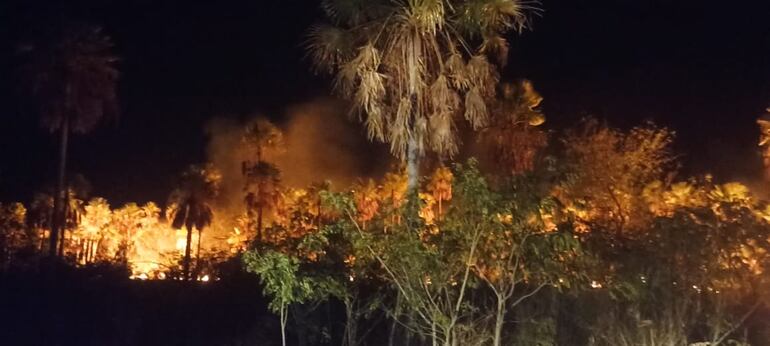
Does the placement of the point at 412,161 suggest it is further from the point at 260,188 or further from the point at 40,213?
the point at 40,213

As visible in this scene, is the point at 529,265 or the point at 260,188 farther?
the point at 260,188

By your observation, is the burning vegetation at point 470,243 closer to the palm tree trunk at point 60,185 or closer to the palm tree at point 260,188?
the palm tree trunk at point 60,185

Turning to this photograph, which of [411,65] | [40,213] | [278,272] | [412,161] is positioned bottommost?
[278,272]

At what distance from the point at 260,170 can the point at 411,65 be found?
3705 cm

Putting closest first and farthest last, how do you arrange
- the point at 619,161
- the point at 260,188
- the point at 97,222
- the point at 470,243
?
the point at 470,243 → the point at 619,161 → the point at 260,188 → the point at 97,222

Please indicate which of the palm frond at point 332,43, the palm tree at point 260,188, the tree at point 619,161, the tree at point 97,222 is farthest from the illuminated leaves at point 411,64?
the tree at point 97,222

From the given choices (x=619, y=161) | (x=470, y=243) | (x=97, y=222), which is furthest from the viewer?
(x=97, y=222)

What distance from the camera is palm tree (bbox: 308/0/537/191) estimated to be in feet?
51.4

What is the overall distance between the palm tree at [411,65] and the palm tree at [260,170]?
35.6 m

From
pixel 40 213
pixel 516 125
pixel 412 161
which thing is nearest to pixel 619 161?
pixel 516 125

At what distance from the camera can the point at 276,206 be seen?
5134cm

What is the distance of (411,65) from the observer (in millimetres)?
15750

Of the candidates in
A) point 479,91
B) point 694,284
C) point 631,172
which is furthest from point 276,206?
point 694,284

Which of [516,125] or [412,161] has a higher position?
[516,125]
